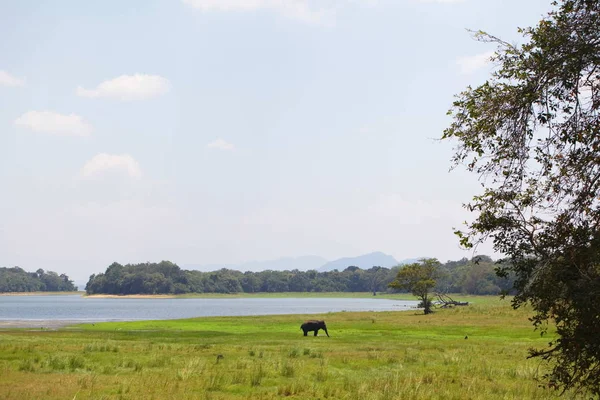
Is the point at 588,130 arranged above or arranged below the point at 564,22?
below

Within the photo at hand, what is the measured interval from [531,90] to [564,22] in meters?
1.39

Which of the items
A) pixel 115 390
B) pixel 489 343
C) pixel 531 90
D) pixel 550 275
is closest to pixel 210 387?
pixel 115 390

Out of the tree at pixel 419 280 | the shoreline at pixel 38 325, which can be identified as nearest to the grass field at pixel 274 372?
the shoreline at pixel 38 325

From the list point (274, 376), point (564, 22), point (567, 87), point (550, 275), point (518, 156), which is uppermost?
point (564, 22)

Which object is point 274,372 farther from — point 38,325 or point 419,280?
point 419,280

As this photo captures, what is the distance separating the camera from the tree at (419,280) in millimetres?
76825

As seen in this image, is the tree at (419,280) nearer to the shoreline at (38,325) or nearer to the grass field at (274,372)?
the shoreline at (38,325)

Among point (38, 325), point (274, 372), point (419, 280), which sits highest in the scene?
point (419, 280)

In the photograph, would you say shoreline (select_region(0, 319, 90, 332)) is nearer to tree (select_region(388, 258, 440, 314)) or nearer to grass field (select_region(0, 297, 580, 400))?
grass field (select_region(0, 297, 580, 400))

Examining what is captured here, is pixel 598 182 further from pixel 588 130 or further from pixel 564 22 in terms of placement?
pixel 564 22

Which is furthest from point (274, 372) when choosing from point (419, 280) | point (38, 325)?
point (419, 280)

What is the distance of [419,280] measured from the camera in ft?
255

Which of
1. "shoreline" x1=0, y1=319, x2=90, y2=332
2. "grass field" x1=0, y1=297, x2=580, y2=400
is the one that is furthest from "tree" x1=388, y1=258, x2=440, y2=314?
"grass field" x1=0, y1=297, x2=580, y2=400

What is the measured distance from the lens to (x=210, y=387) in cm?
1931
